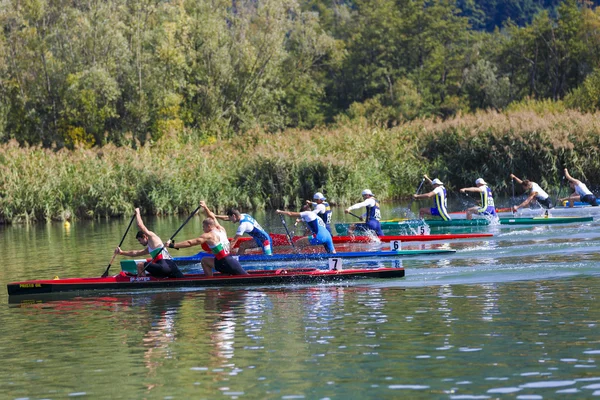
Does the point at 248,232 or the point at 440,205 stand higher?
the point at 440,205

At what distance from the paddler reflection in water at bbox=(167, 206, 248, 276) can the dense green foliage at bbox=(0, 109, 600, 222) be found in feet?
69.7

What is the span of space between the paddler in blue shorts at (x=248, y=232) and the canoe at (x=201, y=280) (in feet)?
4.18

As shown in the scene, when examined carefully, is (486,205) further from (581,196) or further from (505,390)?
(505,390)

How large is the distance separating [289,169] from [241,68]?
2371 cm

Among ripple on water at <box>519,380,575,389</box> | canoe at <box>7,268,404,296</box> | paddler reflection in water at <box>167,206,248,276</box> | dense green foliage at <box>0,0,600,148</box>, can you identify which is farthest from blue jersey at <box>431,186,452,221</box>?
dense green foliage at <box>0,0,600,148</box>

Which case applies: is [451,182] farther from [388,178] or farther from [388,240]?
[388,240]

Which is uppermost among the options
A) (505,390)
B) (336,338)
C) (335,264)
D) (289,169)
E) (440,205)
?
(289,169)

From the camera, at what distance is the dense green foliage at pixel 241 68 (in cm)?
5947

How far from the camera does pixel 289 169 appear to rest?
1679 inches

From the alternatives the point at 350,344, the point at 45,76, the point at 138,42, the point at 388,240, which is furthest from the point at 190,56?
the point at 350,344

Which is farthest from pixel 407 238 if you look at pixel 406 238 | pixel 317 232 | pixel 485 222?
pixel 317 232

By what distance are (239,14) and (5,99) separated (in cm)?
1613

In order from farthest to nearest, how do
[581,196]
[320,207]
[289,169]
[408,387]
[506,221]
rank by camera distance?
[289,169]
[581,196]
[506,221]
[320,207]
[408,387]

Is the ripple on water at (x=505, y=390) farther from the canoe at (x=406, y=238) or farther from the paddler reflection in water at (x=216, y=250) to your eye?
the canoe at (x=406, y=238)
